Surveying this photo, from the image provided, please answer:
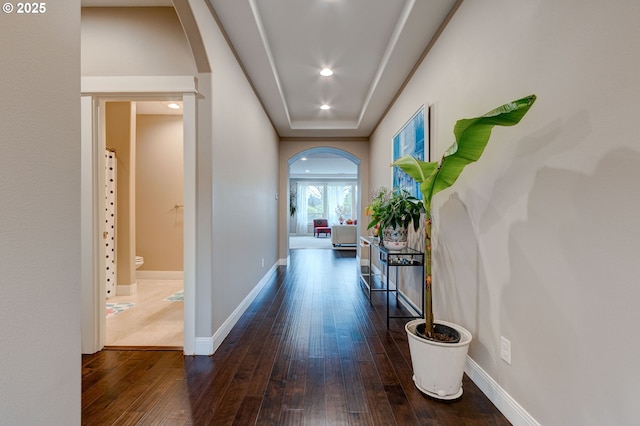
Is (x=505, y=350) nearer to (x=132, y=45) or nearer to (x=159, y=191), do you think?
(x=132, y=45)

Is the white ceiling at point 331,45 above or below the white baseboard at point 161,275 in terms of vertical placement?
above

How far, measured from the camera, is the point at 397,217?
2.97m

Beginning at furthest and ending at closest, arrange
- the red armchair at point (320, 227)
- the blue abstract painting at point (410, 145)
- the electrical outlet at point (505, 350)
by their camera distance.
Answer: the red armchair at point (320, 227) → the blue abstract painting at point (410, 145) → the electrical outlet at point (505, 350)

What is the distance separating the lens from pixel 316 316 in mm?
3186

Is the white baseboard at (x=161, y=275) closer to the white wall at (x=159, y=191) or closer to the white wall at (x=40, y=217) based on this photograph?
the white wall at (x=159, y=191)

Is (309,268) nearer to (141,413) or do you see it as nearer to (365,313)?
(365,313)

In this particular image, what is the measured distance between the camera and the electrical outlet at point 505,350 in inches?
63.0

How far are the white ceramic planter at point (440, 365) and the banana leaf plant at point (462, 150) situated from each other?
0.13m

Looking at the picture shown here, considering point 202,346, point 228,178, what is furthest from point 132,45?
point 202,346

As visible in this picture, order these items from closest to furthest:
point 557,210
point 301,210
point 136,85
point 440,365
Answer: point 557,210 < point 440,365 < point 136,85 < point 301,210

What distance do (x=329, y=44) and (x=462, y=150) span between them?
84.3 inches

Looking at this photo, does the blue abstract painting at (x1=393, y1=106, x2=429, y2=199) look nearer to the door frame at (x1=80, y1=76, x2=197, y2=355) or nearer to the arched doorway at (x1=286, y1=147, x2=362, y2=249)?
the door frame at (x1=80, y1=76, x2=197, y2=355)

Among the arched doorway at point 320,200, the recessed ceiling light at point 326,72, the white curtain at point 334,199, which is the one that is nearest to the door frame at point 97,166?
the recessed ceiling light at point 326,72

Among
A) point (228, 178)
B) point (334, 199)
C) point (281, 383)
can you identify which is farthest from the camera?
point (334, 199)
